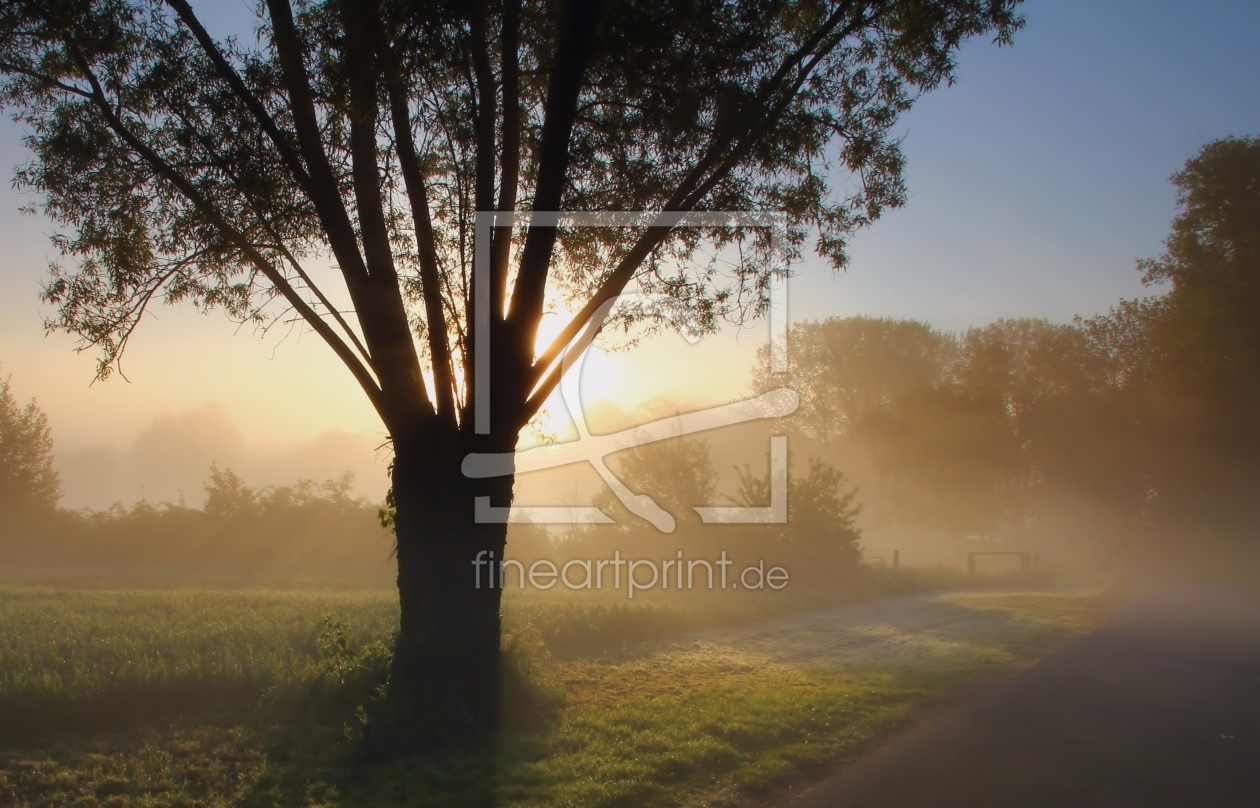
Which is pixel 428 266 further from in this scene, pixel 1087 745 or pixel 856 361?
pixel 856 361

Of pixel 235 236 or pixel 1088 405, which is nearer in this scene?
pixel 235 236

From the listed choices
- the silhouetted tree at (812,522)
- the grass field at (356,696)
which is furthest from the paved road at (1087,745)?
the silhouetted tree at (812,522)

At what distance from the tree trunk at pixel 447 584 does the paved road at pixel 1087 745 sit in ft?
11.2

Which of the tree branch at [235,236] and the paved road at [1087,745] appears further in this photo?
the tree branch at [235,236]

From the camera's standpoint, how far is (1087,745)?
7.64 m

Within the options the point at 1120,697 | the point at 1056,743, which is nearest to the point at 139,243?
the point at 1056,743

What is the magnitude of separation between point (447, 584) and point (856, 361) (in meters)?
45.6

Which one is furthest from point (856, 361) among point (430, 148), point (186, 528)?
point (430, 148)

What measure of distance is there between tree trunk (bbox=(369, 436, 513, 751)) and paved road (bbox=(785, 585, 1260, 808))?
3399mm

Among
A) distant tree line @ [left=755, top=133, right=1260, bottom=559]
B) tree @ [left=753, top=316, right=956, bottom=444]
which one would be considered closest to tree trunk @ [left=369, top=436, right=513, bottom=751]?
distant tree line @ [left=755, top=133, right=1260, bottom=559]

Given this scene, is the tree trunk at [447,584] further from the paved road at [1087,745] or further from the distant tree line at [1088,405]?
the distant tree line at [1088,405]

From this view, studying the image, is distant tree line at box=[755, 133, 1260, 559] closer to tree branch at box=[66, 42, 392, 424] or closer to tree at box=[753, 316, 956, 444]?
tree at box=[753, 316, 956, 444]

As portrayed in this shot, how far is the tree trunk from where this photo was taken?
8.16 m

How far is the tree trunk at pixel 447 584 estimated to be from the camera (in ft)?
26.8
